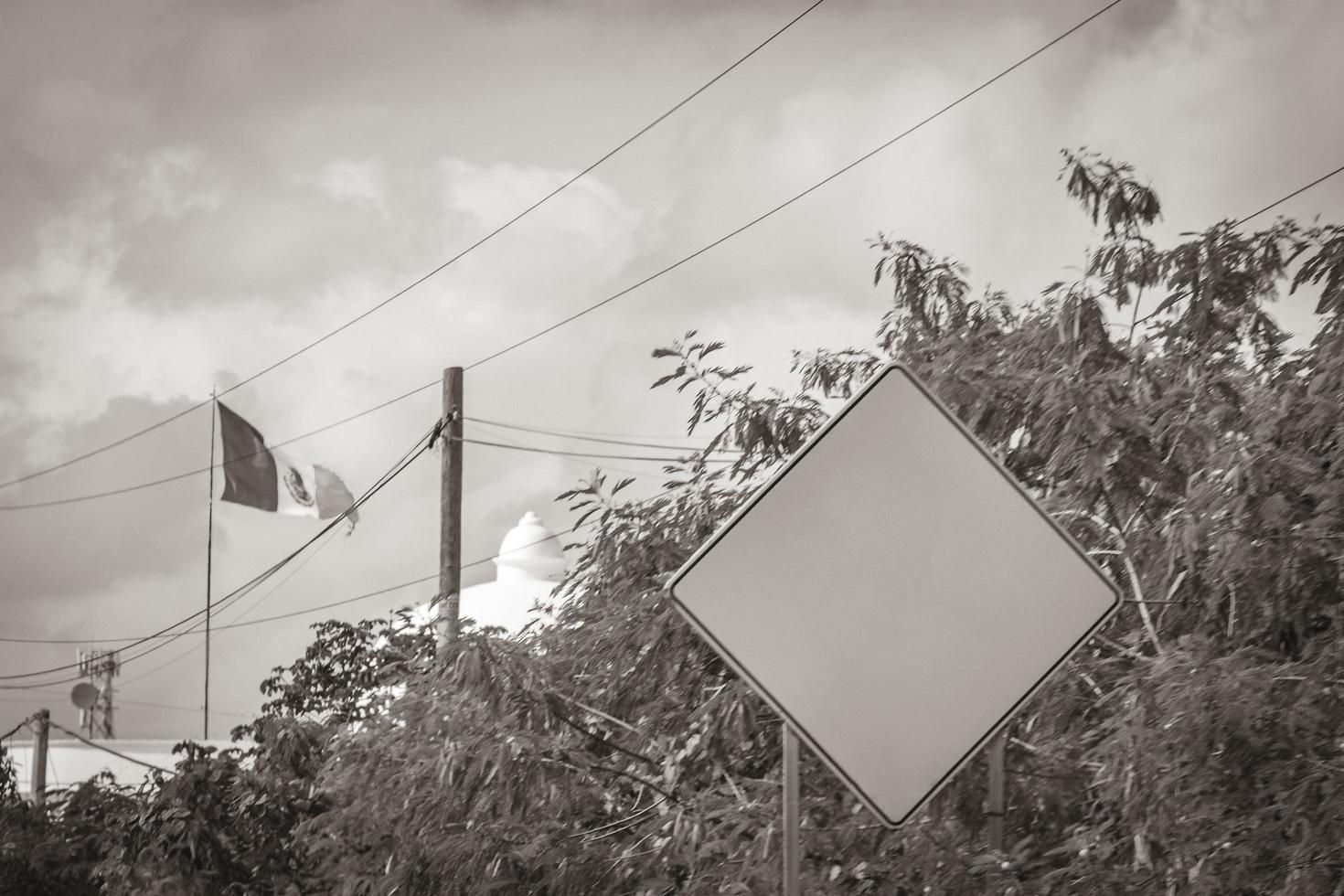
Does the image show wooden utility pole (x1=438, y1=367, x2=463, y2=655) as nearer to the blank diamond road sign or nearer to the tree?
the tree

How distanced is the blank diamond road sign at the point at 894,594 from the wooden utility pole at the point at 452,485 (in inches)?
479

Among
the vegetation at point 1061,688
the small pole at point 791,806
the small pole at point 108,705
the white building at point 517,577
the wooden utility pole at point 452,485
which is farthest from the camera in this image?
the small pole at point 108,705

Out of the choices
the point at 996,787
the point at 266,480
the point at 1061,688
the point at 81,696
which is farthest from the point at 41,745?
the point at 996,787

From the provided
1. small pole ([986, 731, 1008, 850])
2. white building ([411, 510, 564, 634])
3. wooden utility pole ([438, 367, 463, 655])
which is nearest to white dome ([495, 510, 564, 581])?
white building ([411, 510, 564, 634])

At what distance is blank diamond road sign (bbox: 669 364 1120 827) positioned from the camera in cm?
284

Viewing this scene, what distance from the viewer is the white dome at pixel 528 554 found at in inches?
957

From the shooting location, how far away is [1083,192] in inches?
253

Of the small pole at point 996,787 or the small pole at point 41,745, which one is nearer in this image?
the small pole at point 996,787

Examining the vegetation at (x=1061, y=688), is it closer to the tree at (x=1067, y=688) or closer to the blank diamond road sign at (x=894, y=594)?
the tree at (x=1067, y=688)

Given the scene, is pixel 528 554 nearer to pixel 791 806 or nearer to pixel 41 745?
pixel 41 745

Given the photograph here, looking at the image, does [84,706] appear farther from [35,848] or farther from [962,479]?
[962,479]

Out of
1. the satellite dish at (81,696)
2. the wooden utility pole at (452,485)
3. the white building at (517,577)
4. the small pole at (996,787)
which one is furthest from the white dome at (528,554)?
the small pole at (996,787)

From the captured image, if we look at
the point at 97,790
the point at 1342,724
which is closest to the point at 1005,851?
the point at 1342,724

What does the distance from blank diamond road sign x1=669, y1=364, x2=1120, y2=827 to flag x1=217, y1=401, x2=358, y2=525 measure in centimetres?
2212
